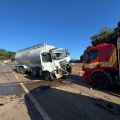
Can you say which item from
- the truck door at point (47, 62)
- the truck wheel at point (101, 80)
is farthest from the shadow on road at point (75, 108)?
the truck door at point (47, 62)

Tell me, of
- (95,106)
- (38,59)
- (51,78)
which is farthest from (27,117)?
(38,59)

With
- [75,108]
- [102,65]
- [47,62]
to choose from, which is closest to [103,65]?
[102,65]

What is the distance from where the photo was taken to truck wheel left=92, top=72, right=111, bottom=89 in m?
11.6

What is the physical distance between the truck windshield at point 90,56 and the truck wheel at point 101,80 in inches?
39.4

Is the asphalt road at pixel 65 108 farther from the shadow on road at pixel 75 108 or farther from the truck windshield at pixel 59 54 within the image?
the truck windshield at pixel 59 54

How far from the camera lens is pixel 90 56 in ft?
42.0

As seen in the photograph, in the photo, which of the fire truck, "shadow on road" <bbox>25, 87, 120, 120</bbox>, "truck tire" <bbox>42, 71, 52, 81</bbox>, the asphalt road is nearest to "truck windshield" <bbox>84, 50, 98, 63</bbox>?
the fire truck

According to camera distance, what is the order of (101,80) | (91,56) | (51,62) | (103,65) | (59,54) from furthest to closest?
(59,54), (51,62), (91,56), (101,80), (103,65)

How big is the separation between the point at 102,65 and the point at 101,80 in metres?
0.90

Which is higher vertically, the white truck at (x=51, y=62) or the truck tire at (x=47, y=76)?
the white truck at (x=51, y=62)

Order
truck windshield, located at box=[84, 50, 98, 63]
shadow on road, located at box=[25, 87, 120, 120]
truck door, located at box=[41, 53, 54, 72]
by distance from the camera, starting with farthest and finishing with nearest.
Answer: truck door, located at box=[41, 53, 54, 72] < truck windshield, located at box=[84, 50, 98, 63] < shadow on road, located at box=[25, 87, 120, 120]

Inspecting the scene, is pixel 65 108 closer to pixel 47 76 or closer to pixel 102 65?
pixel 102 65

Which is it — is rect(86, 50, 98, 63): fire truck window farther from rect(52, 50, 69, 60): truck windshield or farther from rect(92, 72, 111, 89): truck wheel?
rect(52, 50, 69, 60): truck windshield

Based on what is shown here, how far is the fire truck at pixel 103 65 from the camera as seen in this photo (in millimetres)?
11305
